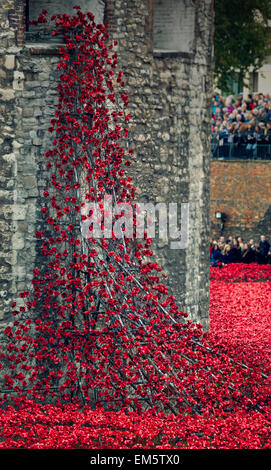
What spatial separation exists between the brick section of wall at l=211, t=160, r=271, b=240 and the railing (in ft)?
0.61

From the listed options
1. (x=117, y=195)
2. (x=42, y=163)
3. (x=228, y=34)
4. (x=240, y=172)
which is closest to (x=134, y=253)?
(x=117, y=195)

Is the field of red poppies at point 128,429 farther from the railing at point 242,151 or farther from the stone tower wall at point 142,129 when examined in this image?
the railing at point 242,151

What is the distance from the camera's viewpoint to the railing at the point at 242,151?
95.8 ft

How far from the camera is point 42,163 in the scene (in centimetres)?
1322

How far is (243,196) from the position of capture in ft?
97.0

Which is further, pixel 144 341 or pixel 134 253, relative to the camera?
pixel 134 253

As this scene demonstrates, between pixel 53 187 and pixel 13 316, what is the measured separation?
1782 millimetres

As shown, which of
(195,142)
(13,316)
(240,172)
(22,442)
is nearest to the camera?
(22,442)

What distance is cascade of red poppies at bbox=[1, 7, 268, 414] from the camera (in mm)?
12719

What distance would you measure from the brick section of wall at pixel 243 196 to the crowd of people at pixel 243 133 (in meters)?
0.32

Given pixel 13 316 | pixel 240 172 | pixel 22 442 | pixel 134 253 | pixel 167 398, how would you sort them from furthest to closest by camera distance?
pixel 240 172
pixel 134 253
pixel 13 316
pixel 167 398
pixel 22 442

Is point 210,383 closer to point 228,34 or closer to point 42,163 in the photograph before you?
point 42,163

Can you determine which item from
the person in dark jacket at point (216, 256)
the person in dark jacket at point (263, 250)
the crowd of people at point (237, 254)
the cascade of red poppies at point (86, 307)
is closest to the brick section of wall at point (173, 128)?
the cascade of red poppies at point (86, 307)

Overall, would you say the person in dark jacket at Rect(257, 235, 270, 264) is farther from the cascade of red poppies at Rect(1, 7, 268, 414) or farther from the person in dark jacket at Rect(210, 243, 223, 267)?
the cascade of red poppies at Rect(1, 7, 268, 414)
